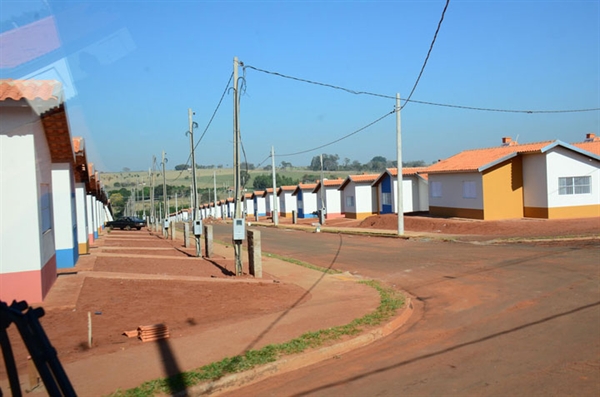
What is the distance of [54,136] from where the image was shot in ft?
47.2

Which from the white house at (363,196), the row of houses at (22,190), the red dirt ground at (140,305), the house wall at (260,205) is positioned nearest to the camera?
the red dirt ground at (140,305)

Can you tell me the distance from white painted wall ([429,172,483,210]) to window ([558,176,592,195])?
13.8 ft

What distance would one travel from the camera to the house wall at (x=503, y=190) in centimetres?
3244

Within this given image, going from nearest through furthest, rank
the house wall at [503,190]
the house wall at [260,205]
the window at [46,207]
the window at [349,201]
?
the window at [46,207]
the house wall at [503,190]
the window at [349,201]
the house wall at [260,205]

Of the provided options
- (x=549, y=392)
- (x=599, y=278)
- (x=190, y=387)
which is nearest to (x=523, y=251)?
(x=599, y=278)

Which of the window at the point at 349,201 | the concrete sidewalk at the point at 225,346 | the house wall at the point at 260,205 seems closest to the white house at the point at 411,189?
the window at the point at 349,201

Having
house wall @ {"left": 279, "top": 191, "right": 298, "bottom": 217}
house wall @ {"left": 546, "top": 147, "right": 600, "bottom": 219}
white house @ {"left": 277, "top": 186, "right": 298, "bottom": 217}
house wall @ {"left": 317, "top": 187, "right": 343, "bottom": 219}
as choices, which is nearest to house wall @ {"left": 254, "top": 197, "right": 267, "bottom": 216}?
white house @ {"left": 277, "top": 186, "right": 298, "bottom": 217}

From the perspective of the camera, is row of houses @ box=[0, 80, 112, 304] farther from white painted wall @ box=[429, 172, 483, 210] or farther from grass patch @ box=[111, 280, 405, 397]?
white painted wall @ box=[429, 172, 483, 210]

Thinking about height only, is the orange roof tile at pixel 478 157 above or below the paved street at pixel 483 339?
above

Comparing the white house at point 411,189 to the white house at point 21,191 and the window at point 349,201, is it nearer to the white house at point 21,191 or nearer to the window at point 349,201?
the window at point 349,201

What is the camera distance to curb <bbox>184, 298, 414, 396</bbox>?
681 centimetres

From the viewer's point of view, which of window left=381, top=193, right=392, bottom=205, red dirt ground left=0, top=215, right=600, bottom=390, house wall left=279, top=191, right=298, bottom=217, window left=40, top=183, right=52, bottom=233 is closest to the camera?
red dirt ground left=0, top=215, right=600, bottom=390

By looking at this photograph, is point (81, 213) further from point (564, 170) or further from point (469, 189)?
point (564, 170)

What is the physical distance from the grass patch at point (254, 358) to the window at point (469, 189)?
24101 mm
